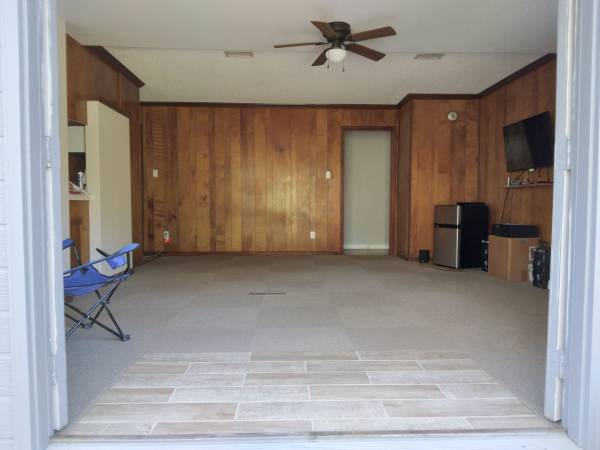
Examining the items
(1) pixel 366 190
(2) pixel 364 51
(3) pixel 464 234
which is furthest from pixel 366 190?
(2) pixel 364 51

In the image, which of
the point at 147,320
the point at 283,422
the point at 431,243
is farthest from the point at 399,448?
the point at 431,243

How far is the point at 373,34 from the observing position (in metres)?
3.46

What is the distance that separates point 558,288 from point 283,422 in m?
1.22

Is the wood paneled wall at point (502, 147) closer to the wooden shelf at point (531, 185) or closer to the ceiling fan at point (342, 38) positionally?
the wooden shelf at point (531, 185)

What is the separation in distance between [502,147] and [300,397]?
5.10 m

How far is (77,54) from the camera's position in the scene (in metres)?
3.84

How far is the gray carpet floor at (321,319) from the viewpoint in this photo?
2.11m

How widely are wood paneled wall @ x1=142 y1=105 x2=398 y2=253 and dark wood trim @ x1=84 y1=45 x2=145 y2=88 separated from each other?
119 cm

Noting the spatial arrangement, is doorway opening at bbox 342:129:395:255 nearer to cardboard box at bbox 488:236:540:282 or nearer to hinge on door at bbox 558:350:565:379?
cardboard box at bbox 488:236:540:282

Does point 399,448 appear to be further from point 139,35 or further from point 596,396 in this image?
point 139,35

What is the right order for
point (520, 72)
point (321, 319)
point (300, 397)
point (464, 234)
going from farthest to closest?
point (464, 234) < point (520, 72) < point (321, 319) < point (300, 397)

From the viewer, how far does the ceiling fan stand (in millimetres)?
3387

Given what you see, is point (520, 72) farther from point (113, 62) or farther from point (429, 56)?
point (113, 62)

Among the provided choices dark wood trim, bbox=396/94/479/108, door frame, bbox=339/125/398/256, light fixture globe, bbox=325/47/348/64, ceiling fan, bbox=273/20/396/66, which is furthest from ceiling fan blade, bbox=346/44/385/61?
door frame, bbox=339/125/398/256
